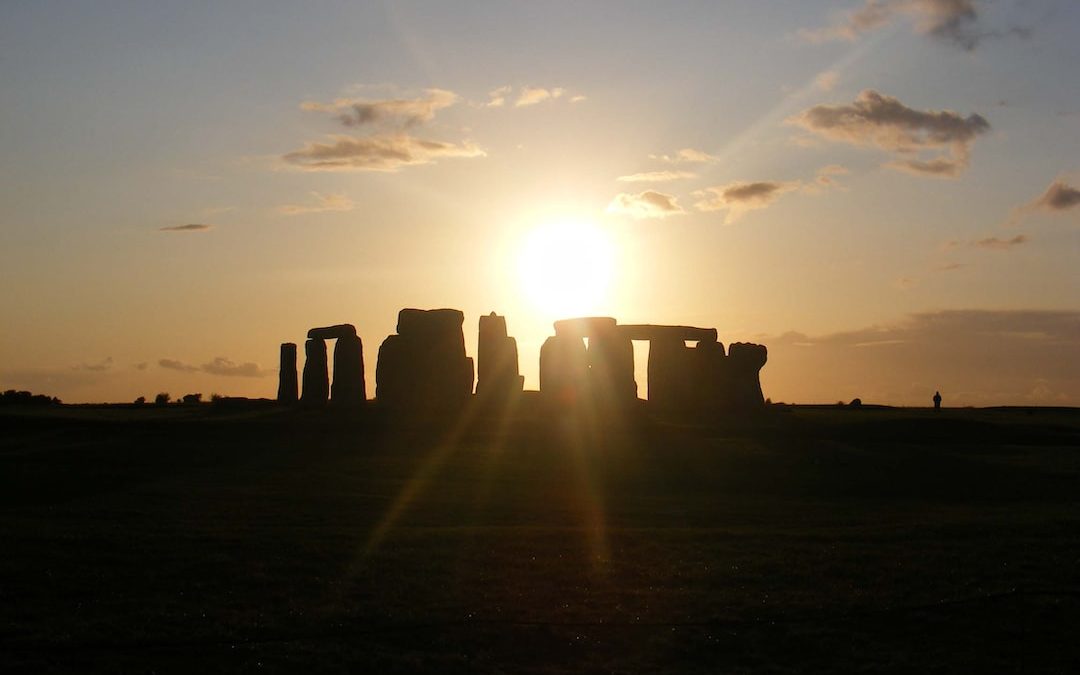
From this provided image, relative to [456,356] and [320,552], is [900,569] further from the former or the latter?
[456,356]

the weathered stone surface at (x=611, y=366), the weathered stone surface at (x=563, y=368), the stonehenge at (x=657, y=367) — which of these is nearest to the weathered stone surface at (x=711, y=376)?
the stonehenge at (x=657, y=367)

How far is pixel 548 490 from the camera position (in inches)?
1155

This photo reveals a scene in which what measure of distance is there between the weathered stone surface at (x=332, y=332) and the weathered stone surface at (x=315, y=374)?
27 centimetres

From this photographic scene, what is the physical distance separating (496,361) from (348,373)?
6496mm

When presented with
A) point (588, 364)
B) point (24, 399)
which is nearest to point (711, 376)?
point (588, 364)

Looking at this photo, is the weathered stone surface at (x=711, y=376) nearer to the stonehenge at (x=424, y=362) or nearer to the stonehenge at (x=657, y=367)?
the stonehenge at (x=657, y=367)

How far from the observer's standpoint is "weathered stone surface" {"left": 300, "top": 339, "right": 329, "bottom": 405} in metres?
51.7

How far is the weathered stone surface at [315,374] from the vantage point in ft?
170

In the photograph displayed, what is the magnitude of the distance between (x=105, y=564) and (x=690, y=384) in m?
36.8

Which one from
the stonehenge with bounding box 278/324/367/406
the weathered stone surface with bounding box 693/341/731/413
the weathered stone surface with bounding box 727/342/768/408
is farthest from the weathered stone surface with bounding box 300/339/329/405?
the weathered stone surface with bounding box 727/342/768/408

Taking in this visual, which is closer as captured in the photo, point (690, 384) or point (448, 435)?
point (448, 435)

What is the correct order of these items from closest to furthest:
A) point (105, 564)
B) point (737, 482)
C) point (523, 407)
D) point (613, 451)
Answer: point (105, 564) < point (737, 482) < point (613, 451) < point (523, 407)

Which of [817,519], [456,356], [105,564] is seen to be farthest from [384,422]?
[105,564]

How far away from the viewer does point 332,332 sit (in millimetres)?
52312
